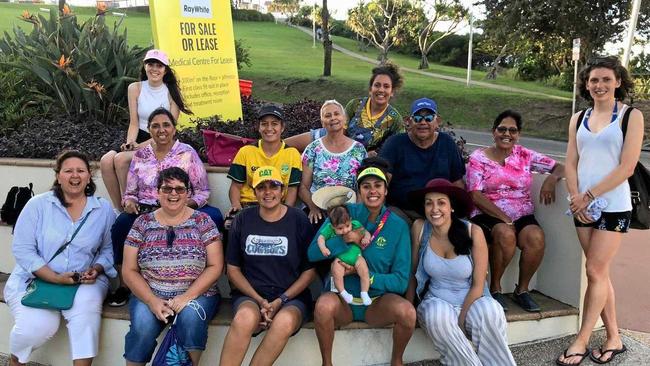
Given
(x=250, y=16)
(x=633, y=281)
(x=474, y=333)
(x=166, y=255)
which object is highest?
→ (x=250, y=16)

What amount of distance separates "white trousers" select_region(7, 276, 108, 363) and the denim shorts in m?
0.35

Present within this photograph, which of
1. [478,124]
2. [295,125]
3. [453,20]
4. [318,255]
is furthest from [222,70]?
[453,20]

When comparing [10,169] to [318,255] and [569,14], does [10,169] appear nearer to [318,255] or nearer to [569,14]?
[318,255]

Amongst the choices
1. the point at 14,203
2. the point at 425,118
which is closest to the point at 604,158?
the point at 425,118

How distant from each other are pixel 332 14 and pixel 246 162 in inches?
2387

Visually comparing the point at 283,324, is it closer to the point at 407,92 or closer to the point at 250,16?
the point at 407,92

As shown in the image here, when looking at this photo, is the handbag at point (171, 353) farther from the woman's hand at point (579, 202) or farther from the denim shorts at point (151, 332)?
the woman's hand at point (579, 202)

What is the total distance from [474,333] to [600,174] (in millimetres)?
1281

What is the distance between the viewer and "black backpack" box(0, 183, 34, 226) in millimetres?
4344

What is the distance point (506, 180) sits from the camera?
4.10 meters

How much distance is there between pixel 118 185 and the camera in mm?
4367

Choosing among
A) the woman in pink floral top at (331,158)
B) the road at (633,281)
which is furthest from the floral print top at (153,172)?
the road at (633,281)

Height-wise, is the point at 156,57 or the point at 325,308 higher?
the point at 156,57

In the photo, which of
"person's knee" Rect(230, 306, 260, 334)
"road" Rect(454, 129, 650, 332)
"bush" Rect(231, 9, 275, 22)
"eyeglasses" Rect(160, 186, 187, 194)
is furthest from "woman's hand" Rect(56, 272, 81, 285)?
"bush" Rect(231, 9, 275, 22)
